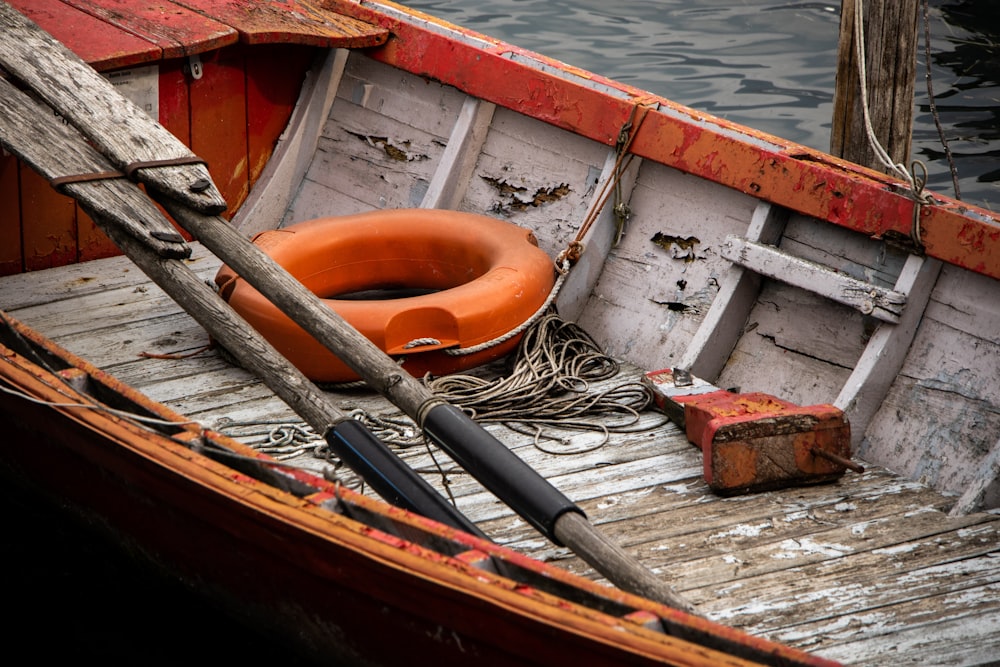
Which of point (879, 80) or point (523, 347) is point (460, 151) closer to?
point (523, 347)

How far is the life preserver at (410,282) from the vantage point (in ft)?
11.0

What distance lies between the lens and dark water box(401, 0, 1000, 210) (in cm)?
791

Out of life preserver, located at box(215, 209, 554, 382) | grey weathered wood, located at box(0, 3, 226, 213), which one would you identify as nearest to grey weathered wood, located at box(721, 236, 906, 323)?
life preserver, located at box(215, 209, 554, 382)

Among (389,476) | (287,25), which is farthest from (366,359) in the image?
(287,25)

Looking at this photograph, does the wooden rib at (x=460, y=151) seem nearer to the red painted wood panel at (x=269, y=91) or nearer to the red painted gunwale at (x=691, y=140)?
the red painted gunwale at (x=691, y=140)

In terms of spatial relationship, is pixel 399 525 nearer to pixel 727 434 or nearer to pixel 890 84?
pixel 727 434

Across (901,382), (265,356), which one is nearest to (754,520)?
(901,382)

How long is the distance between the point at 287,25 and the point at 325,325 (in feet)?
6.44

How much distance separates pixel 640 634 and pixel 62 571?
198 cm

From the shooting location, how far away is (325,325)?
2.63 m

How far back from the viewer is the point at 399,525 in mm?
2111

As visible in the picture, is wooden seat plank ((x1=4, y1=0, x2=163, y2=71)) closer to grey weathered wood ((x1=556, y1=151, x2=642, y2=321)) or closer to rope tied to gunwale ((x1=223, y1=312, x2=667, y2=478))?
rope tied to gunwale ((x1=223, y1=312, x2=667, y2=478))

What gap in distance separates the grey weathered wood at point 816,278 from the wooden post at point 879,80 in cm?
86

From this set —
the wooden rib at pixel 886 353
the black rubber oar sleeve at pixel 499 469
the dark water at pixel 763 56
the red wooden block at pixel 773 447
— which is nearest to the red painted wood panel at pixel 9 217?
the black rubber oar sleeve at pixel 499 469
